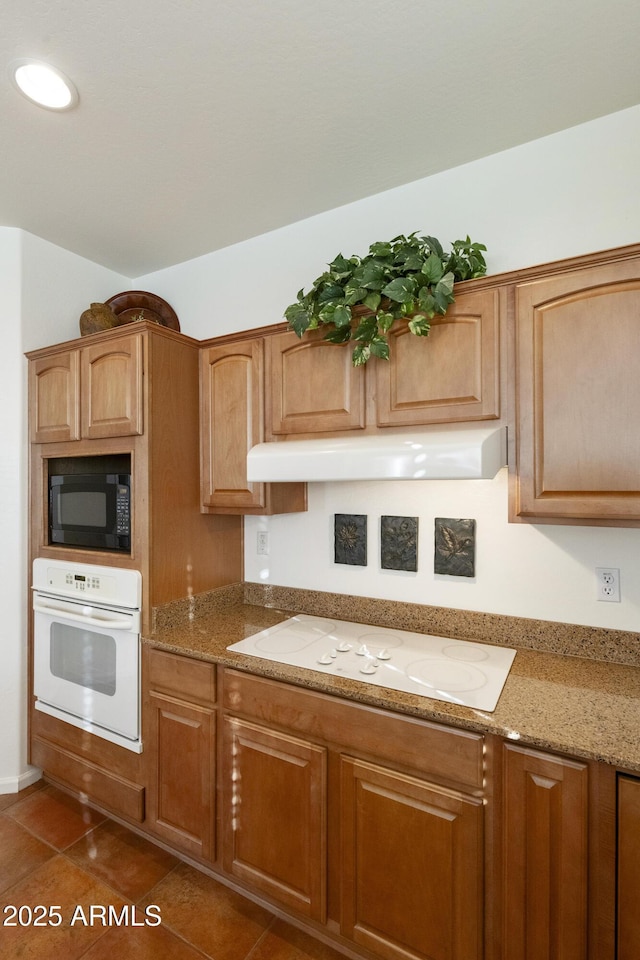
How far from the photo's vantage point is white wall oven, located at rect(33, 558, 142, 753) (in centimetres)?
194

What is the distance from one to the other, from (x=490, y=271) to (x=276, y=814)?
2.08 m

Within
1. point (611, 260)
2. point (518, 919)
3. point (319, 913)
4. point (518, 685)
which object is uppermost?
point (611, 260)

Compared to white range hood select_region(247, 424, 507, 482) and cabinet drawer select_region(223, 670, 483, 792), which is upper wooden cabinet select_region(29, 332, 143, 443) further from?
cabinet drawer select_region(223, 670, 483, 792)

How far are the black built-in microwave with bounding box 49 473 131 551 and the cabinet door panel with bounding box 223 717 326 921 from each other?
3.01 ft

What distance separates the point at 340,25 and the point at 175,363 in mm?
1260

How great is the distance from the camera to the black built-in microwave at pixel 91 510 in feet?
6.58

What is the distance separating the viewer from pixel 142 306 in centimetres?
263

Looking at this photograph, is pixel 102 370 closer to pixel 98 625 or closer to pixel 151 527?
pixel 151 527

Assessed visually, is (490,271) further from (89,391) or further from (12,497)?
(12,497)

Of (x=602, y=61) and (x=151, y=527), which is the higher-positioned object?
(x=602, y=61)

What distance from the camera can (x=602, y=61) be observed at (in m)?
1.41

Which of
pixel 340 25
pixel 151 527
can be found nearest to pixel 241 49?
pixel 340 25

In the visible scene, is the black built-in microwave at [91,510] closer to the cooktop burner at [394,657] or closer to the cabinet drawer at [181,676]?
the cabinet drawer at [181,676]

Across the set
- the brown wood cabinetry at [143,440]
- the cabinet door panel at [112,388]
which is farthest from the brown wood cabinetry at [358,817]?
the cabinet door panel at [112,388]
